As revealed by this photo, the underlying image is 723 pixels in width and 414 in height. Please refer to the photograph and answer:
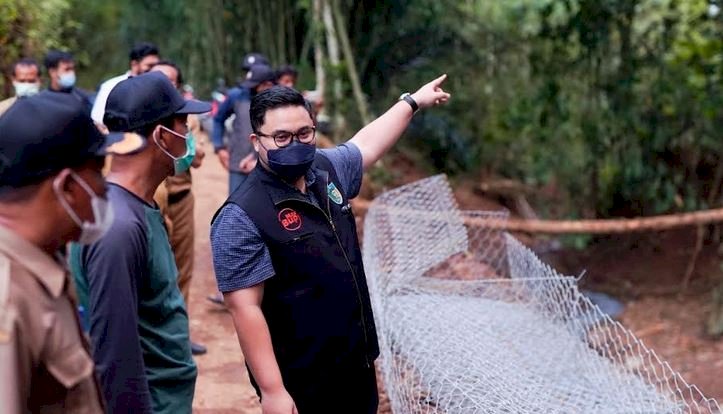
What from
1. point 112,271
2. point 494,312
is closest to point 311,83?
point 494,312

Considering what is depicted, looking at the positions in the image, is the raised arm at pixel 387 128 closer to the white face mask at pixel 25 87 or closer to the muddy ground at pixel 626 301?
the muddy ground at pixel 626 301

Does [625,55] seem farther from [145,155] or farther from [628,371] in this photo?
[145,155]

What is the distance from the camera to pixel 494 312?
430 centimetres

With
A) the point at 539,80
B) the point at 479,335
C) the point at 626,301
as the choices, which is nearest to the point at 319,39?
the point at 539,80

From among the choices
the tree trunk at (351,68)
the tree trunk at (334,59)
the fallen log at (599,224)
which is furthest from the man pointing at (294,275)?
the tree trunk at (334,59)

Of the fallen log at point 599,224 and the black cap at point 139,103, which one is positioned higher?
the black cap at point 139,103

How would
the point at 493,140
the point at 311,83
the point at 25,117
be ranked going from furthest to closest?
the point at 311,83 → the point at 493,140 → the point at 25,117

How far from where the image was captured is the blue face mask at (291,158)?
252 centimetres

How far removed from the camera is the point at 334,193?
265cm

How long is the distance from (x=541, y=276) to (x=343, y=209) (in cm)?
186

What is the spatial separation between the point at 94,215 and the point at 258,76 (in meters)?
3.82

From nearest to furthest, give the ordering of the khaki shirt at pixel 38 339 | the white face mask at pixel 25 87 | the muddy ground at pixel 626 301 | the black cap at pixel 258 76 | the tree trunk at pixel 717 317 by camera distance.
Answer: the khaki shirt at pixel 38 339 → the muddy ground at pixel 626 301 → the black cap at pixel 258 76 → the white face mask at pixel 25 87 → the tree trunk at pixel 717 317

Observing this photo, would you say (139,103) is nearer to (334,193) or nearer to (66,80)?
(334,193)

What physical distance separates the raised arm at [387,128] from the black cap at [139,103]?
0.81 meters
